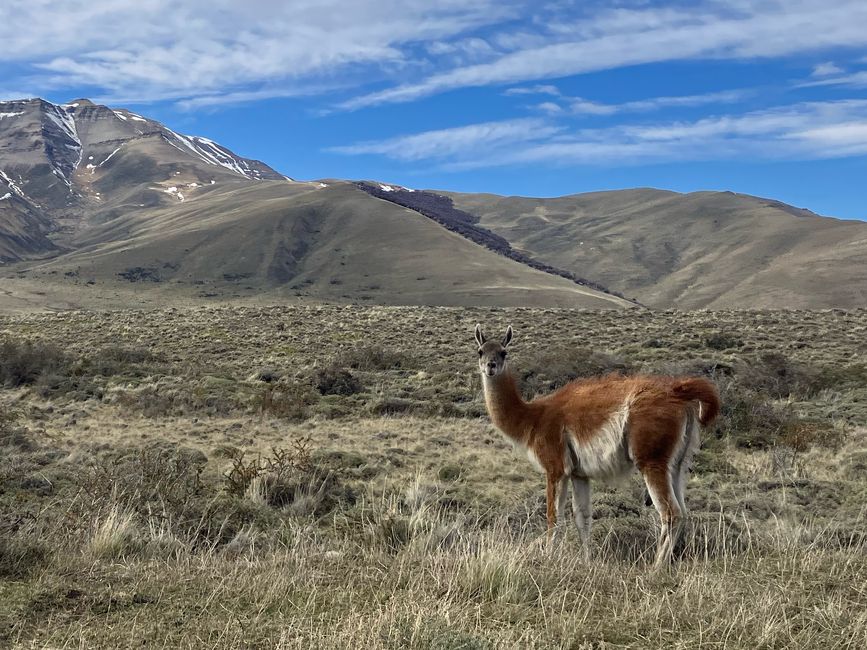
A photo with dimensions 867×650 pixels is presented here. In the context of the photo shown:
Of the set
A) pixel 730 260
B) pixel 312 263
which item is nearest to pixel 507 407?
pixel 312 263

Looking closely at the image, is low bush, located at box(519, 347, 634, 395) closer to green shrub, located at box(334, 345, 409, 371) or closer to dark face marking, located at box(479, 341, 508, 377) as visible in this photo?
green shrub, located at box(334, 345, 409, 371)

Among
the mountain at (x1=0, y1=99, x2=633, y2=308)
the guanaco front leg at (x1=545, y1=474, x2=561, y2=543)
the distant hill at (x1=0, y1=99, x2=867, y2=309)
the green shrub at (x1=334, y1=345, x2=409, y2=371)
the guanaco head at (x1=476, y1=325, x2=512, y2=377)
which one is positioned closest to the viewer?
the guanaco front leg at (x1=545, y1=474, x2=561, y2=543)

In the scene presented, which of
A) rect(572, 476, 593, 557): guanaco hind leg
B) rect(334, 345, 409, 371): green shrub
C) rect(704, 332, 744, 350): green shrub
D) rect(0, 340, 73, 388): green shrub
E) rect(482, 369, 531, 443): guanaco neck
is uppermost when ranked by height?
rect(704, 332, 744, 350): green shrub

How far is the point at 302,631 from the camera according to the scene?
374 cm

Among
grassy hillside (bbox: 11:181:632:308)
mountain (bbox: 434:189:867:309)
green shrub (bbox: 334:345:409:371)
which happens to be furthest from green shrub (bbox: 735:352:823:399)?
mountain (bbox: 434:189:867:309)

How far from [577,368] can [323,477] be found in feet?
43.5

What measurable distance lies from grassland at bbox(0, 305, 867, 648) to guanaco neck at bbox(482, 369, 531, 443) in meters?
0.97

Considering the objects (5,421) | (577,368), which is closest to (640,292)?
(577,368)

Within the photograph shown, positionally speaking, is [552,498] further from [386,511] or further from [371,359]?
[371,359]

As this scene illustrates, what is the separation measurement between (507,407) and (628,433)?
1.52 metres

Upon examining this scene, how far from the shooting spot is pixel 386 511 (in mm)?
7566

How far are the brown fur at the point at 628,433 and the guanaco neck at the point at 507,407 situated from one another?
13 centimetres

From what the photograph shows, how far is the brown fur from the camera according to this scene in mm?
6094

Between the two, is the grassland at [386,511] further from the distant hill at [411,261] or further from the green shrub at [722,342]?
the distant hill at [411,261]
